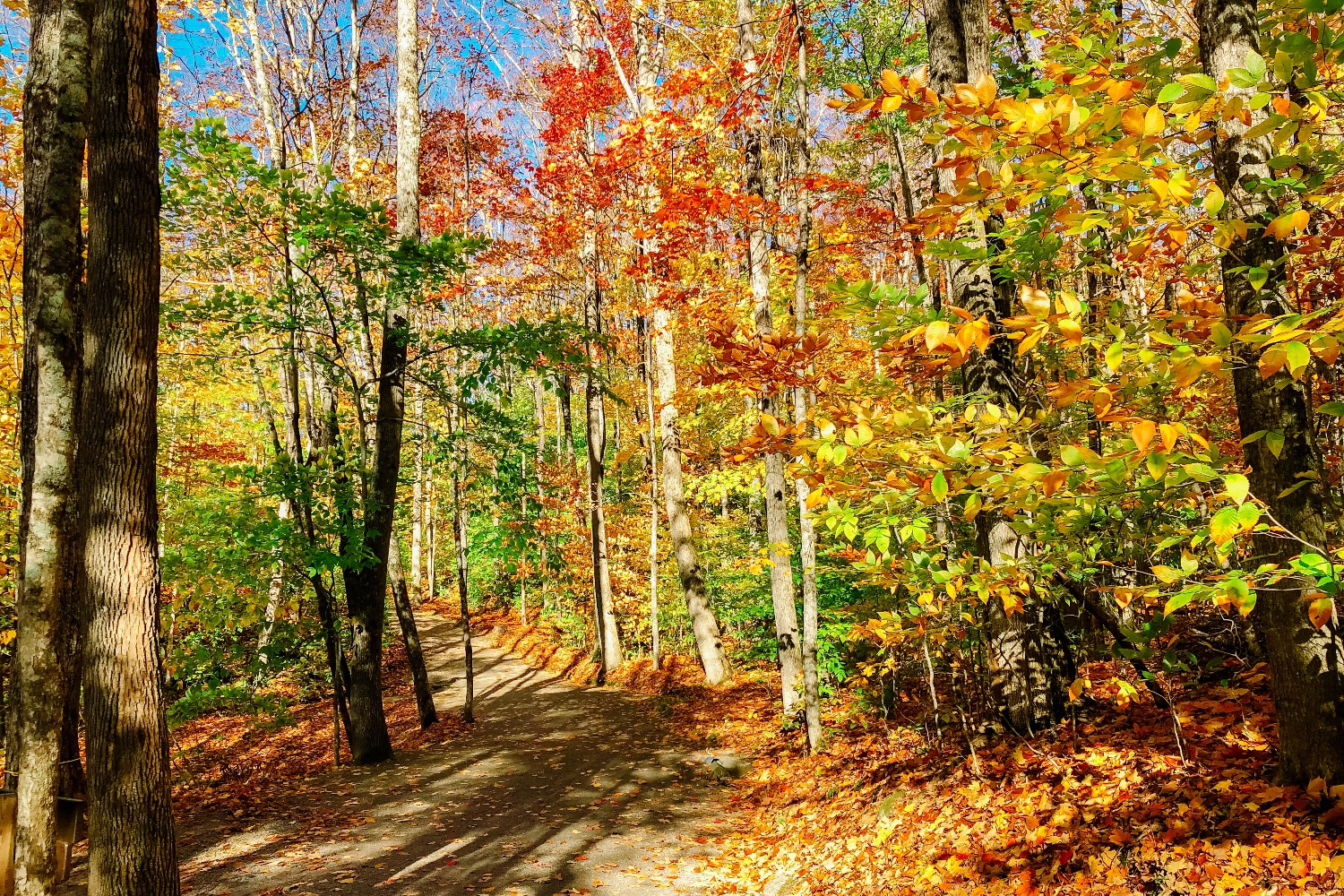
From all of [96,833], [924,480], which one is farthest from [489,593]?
[924,480]

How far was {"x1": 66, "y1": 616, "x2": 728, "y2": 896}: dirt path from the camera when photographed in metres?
6.17

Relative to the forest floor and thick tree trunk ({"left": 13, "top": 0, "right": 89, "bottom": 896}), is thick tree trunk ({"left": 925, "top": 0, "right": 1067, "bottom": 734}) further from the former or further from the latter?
thick tree trunk ({"left": 13, "top": 0, "right": 89, "bottom": 896})

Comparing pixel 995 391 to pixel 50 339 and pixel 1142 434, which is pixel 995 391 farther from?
pixel 50 339

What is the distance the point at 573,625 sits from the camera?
21.0 m

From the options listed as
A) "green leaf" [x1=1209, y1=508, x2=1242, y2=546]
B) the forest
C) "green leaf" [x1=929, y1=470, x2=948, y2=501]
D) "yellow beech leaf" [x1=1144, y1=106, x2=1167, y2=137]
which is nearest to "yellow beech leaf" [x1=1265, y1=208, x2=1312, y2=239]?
the forest

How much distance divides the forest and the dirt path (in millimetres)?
72

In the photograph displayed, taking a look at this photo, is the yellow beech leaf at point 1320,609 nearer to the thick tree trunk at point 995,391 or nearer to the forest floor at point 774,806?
the forest floor at point 774,806

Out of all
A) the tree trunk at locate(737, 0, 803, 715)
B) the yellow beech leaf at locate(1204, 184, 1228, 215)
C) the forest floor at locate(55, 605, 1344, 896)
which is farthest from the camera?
the tree trunk at locate(737, 0, 803, 715)

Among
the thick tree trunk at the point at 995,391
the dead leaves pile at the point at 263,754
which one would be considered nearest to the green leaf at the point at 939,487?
the thick tree trunk at the point at 995,391

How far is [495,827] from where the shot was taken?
25.0 ft

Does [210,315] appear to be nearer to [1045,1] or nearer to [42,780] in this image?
[42,780]

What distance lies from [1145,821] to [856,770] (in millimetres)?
3871

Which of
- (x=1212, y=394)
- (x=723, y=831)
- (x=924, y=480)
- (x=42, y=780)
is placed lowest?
(x=723, y=831)

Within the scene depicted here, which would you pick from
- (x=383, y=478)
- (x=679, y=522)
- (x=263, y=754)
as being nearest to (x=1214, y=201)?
(x=383, y=478)
